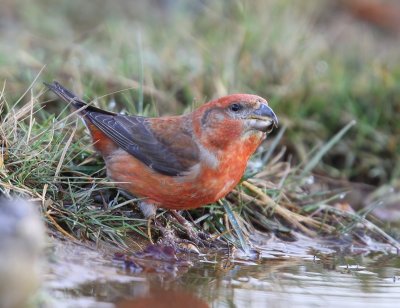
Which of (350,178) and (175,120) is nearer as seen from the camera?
(175,120)

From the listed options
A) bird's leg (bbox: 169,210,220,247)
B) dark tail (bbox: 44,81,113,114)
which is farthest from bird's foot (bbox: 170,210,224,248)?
dark tail (bbox: 44,81,113,114)

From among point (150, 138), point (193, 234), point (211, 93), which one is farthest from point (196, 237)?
point (211, 93)

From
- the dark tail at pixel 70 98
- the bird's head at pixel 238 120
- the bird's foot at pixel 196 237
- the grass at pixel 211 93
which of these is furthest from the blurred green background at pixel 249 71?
the bird's foot at pixel 196 237

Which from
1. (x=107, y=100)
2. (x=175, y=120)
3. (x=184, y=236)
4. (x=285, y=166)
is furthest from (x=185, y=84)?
(x=184, y=236)

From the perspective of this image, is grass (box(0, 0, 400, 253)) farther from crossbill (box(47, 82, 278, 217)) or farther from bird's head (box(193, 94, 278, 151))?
bird's head (box(193, 94, 278, 151))

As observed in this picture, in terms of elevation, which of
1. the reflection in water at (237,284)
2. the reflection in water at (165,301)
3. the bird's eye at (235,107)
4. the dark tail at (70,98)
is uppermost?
the dark tail at (70,98)

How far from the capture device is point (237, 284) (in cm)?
378

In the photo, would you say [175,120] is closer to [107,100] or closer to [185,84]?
[107,100]

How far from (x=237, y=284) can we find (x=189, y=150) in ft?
3.63

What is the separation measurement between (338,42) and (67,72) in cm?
381

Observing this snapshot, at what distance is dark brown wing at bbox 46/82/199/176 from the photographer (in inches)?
182

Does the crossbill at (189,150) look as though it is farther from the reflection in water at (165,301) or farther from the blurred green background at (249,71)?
the reflection in water at (165,301)

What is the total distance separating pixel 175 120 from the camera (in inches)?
193

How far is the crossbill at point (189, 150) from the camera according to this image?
4512 millimetres
